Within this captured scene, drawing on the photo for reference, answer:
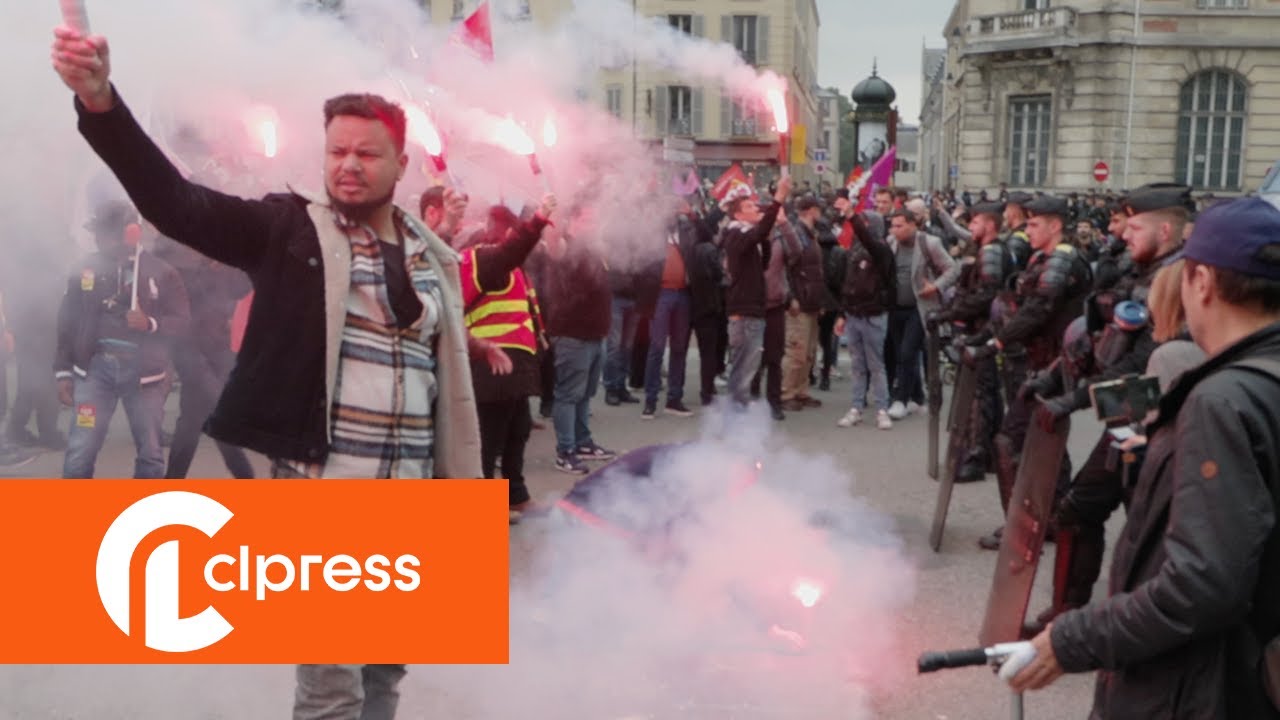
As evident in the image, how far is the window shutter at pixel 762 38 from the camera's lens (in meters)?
31.9

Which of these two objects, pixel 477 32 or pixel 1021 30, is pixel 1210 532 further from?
pixel 1021 30

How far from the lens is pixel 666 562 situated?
520 cm

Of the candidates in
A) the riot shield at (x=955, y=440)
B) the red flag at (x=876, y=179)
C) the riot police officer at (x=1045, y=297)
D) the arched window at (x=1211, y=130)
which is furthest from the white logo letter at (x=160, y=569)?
the arched window at (x=1211, y=130)

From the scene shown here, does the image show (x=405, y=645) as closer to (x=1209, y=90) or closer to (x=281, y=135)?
(x=281, y=135)

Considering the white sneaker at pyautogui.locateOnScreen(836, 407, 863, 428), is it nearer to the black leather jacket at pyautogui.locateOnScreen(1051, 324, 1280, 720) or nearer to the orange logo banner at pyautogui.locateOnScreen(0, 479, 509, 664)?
the orange logo banner at pyautogui.locateOnScreen(0, 479, 509, 664)

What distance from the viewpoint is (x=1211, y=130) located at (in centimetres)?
3541

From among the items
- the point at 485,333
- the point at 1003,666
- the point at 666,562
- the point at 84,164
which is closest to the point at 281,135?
the point at 84,164

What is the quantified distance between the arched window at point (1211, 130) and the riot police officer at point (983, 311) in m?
30.3

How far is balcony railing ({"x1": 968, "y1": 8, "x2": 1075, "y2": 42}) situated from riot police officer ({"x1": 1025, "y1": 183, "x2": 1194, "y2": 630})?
32.8 meters

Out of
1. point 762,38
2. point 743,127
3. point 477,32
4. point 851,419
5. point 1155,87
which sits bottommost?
point 851,419

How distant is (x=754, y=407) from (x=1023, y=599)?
712cm

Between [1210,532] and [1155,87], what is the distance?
36.9m

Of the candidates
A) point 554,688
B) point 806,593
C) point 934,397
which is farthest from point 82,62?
point 934,397

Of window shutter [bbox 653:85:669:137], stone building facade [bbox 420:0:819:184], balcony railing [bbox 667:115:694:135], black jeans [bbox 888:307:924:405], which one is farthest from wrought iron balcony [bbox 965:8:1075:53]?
black jeans [bbox 888:307:924:405]
